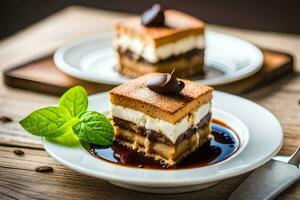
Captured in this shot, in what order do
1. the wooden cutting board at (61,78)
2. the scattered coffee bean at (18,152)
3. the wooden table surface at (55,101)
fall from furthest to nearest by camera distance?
the wooden cutting board at (61,78), the scattered coffee bean at (18,152), the wooden table surface at (55,101)

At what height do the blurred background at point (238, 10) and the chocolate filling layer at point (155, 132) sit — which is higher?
the chocolate filling layer at point (155, 132)

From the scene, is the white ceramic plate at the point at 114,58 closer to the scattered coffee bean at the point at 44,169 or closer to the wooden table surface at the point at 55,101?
the wooden table surface at the point at 55,101

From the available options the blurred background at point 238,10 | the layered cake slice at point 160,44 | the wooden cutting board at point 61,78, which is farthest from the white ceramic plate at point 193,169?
the blurred background at point 238,10

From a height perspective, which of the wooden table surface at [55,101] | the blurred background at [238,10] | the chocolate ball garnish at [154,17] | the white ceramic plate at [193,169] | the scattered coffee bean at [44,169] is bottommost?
the blurred background at [238,10]

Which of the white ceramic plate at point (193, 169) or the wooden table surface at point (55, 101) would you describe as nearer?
the white ceramic plate at point (193, 169)

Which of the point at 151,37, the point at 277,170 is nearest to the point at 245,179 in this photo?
the point at 277,170

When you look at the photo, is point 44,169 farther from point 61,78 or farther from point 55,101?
point 61,78

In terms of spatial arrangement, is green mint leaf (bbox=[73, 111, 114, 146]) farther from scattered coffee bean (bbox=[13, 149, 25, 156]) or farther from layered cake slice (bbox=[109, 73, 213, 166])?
scattered coffee bean (bbox=[13, 149, 25, 156])

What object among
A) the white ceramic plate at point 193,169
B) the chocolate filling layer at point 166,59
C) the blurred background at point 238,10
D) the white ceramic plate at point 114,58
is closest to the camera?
the white ceramic plate at point 193,169
